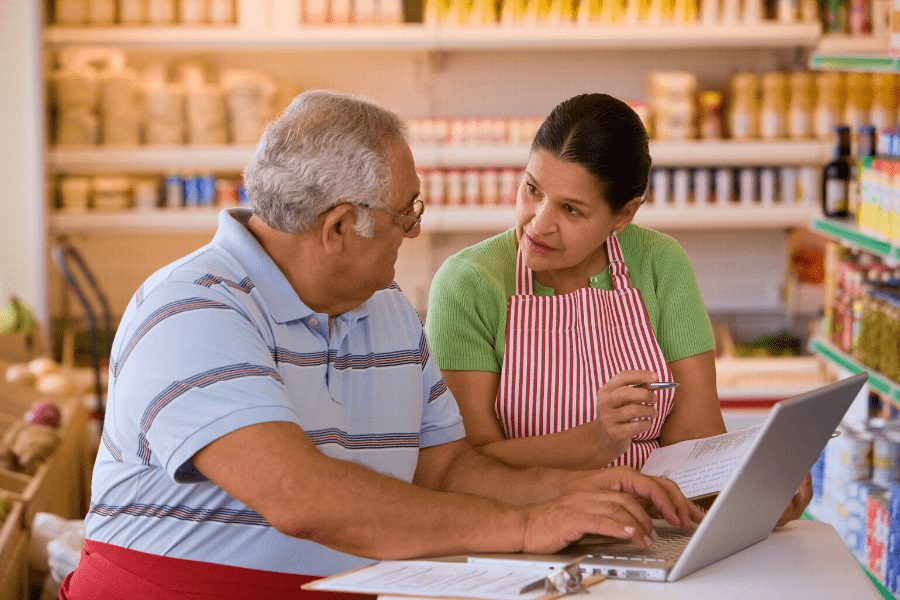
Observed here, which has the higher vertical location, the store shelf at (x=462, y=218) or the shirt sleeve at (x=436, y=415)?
the store shelf at (x=462, y=218)

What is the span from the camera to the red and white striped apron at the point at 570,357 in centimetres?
193

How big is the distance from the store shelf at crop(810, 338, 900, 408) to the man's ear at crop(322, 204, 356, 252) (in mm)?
1787

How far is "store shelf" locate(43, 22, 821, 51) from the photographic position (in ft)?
14.7

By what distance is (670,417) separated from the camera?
1.99 meters

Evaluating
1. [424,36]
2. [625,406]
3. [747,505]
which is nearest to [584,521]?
[747,505]

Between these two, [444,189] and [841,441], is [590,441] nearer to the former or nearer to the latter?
[841,441]

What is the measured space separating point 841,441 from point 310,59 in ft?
11.1

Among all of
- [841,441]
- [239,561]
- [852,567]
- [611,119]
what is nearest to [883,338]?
[841,441]

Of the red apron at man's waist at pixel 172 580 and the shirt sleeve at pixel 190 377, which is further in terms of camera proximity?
the red apron at man's waist at pixel 172 580

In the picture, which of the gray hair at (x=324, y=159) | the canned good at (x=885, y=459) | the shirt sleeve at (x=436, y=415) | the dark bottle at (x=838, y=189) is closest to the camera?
the gray hair at (x=324, y=159)

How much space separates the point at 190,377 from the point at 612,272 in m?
1.06

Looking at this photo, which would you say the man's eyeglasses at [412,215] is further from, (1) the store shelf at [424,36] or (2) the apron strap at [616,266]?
(1) the store shelf at [424,36]

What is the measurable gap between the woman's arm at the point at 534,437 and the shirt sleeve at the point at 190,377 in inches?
24.3

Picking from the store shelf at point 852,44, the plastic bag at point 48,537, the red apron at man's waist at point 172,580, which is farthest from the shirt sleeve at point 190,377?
the store shelf at point 852,44
